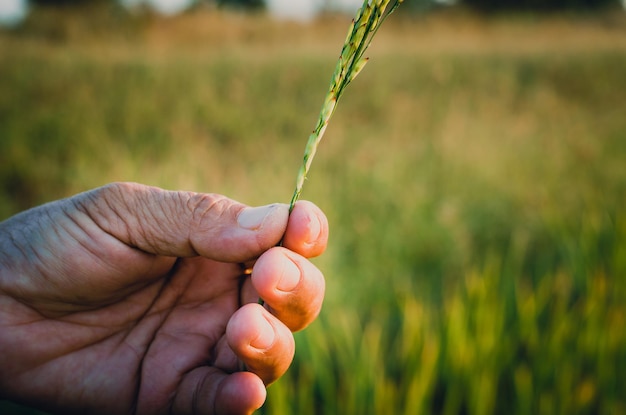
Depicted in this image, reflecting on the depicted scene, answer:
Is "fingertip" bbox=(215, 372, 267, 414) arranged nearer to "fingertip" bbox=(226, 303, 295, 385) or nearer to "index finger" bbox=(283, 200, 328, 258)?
"fingertip" bbox=(226, 303, 295, 385)

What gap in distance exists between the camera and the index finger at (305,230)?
967mm

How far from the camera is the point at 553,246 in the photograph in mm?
3879

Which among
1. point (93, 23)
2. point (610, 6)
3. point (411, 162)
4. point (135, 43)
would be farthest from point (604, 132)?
point (610, 6)

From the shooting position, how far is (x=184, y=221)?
40.3 inches

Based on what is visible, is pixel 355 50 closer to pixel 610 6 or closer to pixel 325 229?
pixel 325 229

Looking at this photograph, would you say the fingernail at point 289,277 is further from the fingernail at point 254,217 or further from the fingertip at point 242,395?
the fingertip at point 242,395

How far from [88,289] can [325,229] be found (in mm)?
662

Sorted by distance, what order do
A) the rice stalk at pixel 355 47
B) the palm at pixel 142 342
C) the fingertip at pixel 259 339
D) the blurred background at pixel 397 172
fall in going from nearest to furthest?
the rice stalk at pixel 355 47 < the fingertip at pixel 259 339 < the palm at pixel 142 342 < the blurred background at pixel 397 172

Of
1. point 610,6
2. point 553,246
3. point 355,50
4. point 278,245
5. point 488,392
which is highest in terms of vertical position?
point 610,6

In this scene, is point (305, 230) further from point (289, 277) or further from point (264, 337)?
point (264, 337)

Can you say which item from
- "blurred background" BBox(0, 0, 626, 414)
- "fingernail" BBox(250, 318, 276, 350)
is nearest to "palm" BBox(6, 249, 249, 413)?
"fingernail" BBox(250, 318, 276, 350)

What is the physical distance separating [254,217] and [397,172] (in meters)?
4.09

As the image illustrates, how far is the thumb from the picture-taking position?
982mm

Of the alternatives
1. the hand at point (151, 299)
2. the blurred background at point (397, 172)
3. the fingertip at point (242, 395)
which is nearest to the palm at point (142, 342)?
the hand at point (151, 299)
